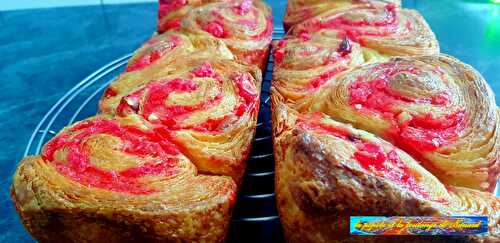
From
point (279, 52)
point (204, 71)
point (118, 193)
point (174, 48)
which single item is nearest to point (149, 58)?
point (174, 48)

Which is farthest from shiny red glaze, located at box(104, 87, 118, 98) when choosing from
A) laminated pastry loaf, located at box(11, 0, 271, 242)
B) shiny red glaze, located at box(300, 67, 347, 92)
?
shiny red glaze, located at box(300, 67, 347, 92)

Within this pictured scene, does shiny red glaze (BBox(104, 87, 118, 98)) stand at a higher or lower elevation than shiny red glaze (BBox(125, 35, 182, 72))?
lower

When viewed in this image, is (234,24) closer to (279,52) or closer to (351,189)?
(279,52)

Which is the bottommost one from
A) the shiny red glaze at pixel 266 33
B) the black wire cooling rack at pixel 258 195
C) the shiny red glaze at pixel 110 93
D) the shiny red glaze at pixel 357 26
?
the black wire cooling rack at pixel 258 195

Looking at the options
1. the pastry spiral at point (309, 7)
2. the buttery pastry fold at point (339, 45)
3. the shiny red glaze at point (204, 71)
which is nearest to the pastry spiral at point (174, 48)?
the shiny red glaze at point (204, 71)

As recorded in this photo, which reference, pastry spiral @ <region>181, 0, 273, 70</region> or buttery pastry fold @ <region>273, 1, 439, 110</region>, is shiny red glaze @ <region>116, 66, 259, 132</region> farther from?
pastry spiral @ <region>181, 0, 273, 70</region>

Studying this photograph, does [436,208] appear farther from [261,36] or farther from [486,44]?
[486,44]

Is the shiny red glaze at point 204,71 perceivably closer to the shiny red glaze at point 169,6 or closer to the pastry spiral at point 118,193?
the pastry spiral at point 118,193

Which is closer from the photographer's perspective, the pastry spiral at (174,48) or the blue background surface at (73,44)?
the pastry spiral at (174,48)

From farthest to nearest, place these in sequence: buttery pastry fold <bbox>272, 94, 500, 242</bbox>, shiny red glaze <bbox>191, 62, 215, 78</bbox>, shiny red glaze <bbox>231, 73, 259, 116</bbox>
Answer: shiny red glaze <bbox>191, 62, 215, 78</bbox>
shiny red glaze <bbox>231, 73, 259, 116</bbox>
buttery pastry fold <bbox>272, 94, 500, 242</bbox>
